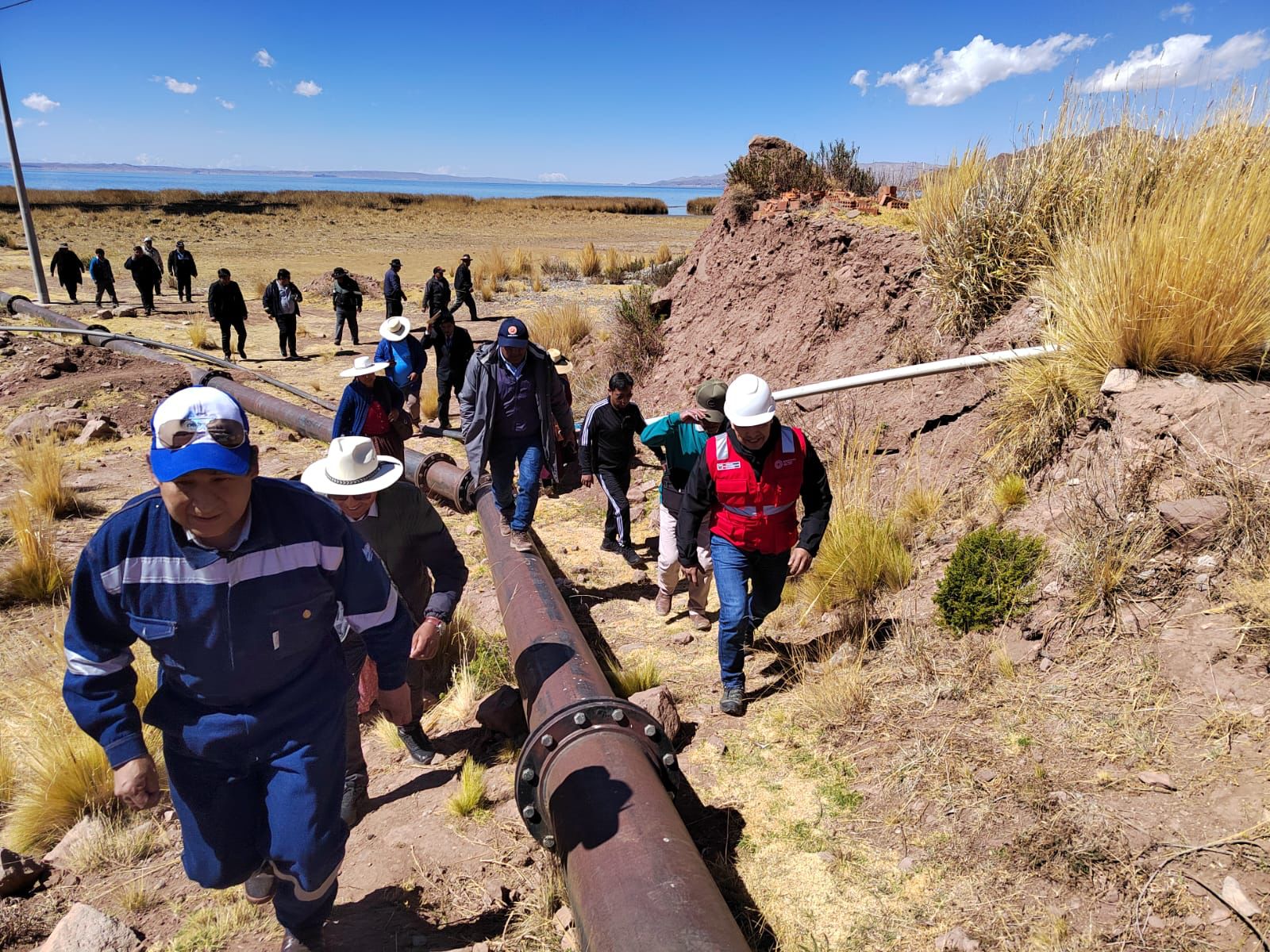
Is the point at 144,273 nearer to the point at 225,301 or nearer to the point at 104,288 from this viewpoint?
the point at 104,288

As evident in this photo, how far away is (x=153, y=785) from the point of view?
228cm

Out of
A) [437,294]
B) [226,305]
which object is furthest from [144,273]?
[437,294]

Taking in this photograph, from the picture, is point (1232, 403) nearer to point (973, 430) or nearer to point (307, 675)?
point (973, 430)

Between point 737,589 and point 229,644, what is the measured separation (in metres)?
2.66

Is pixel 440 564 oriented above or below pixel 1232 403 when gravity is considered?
below

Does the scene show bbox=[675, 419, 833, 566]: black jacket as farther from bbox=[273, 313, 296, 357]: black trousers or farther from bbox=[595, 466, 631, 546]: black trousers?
bbox=[273, 313, 296, 357]: black trousers

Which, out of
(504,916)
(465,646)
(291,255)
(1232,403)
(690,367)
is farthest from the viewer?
Result: (291,255)

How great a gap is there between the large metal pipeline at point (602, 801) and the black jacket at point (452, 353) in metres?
6.25

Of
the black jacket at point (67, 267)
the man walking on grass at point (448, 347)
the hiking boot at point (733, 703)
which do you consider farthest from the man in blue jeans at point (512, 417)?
the black jacket at point (67, 267)

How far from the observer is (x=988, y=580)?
4301 millimetres

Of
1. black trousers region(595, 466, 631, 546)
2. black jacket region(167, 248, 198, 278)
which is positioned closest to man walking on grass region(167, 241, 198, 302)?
black jacket region(167, 248, 198, 278)

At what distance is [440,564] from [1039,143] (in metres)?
6.58

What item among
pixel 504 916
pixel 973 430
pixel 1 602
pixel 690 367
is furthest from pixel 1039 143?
pixel 1 602

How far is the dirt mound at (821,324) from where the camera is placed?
631 cm
